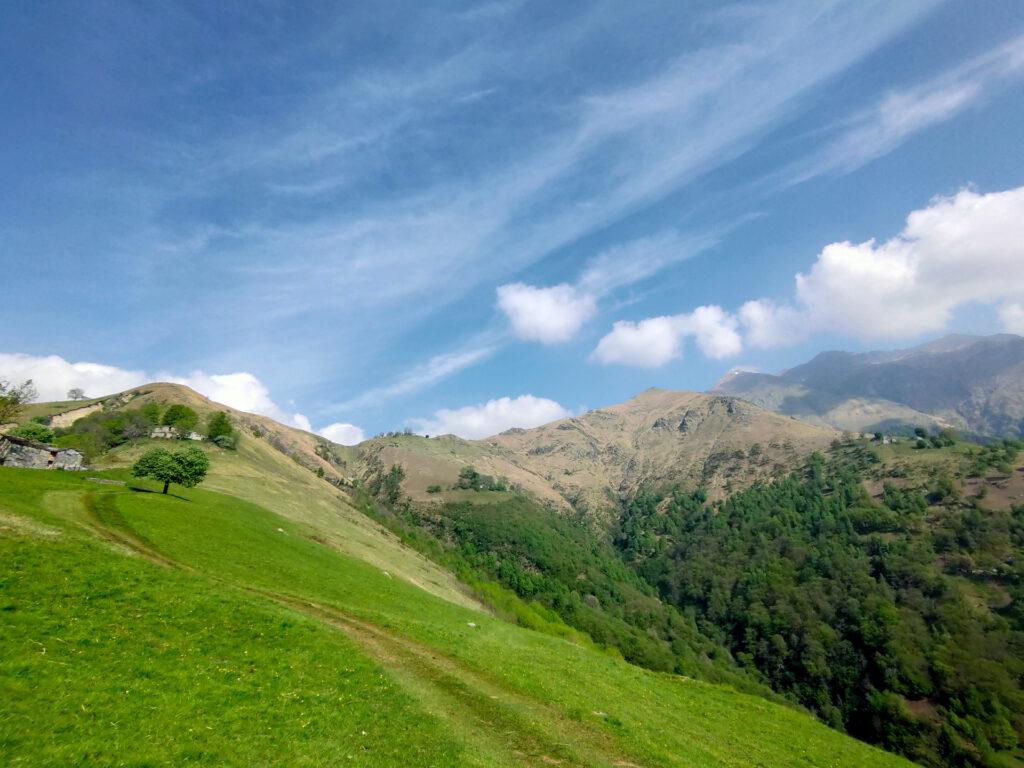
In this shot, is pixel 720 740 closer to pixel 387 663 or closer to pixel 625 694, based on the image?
pixel 625 694

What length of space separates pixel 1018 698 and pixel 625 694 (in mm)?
244806

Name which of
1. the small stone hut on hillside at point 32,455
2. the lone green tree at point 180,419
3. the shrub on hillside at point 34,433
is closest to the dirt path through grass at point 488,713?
the small stone hut on hillside at point 32,455

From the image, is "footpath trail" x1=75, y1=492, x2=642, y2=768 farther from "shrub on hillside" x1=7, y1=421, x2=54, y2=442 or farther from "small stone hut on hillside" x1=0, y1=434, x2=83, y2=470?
"shrub on hillside" x1=7, y1=421, x2=54, y2=442

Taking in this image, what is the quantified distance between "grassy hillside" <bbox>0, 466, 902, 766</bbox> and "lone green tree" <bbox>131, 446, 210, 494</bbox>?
26562 mm

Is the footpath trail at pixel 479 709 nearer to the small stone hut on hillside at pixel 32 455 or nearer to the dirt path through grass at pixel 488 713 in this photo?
the dirt path through grass at pixel 488 713

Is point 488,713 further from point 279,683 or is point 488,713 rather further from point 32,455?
point 32,455

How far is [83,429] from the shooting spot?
147 metres

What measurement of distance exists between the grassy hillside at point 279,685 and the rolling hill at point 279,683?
0.32 feet

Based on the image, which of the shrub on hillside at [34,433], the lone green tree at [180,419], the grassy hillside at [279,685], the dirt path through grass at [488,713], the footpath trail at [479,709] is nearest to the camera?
the grassy hillside at [279,685]

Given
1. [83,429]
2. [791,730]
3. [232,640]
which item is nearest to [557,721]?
[232,640]

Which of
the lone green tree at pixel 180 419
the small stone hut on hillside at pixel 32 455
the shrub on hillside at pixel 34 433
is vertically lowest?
the small stone hut on hillside at pixel 32 455

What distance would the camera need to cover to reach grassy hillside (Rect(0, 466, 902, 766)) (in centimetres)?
1689

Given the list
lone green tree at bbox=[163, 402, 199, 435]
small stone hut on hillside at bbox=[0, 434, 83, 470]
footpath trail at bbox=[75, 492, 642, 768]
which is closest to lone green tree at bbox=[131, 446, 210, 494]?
small stone hut on hillside at bbox=[0, 434, 83, 470]

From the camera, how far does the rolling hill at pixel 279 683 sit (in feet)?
55.7
